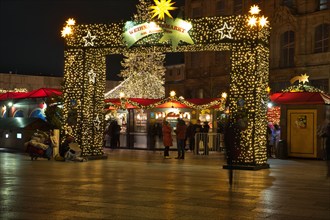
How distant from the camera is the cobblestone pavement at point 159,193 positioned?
9.31 metres

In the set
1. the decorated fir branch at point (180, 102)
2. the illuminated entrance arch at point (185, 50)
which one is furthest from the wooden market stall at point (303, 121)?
the illuminated entrance arch at point (185, 50)

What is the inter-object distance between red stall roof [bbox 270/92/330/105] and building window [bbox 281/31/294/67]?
56.3ft

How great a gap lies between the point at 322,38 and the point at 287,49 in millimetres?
3293

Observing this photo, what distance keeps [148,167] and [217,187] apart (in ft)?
19.5

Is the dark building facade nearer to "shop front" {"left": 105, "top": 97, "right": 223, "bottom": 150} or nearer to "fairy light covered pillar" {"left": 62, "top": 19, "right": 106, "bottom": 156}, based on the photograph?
"shop front" {"left": 105, "top": 97, "right": 223, "bottom": 150}

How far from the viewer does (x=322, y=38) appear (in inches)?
1606

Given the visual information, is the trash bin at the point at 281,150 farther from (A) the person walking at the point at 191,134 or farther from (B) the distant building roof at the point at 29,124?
(B) the distant building roof at the point at 29,124

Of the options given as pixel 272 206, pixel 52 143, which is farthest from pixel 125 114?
pixel 272 206

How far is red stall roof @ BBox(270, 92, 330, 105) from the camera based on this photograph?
24172 mm

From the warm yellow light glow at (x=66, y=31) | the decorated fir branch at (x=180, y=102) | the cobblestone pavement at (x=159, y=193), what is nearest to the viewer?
the cobblestone pavement at (x=159, y=193)

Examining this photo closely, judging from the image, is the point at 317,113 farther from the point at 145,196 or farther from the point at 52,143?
the point at 145,196

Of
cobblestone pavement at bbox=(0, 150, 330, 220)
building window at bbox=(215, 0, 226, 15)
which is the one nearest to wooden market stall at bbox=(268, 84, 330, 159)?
cobblestone pavement at bbox=(0, 150, 330, 220)

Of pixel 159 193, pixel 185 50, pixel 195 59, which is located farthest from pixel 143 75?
pixel 159 193

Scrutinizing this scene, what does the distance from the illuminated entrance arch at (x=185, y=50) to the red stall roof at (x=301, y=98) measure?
586cm
